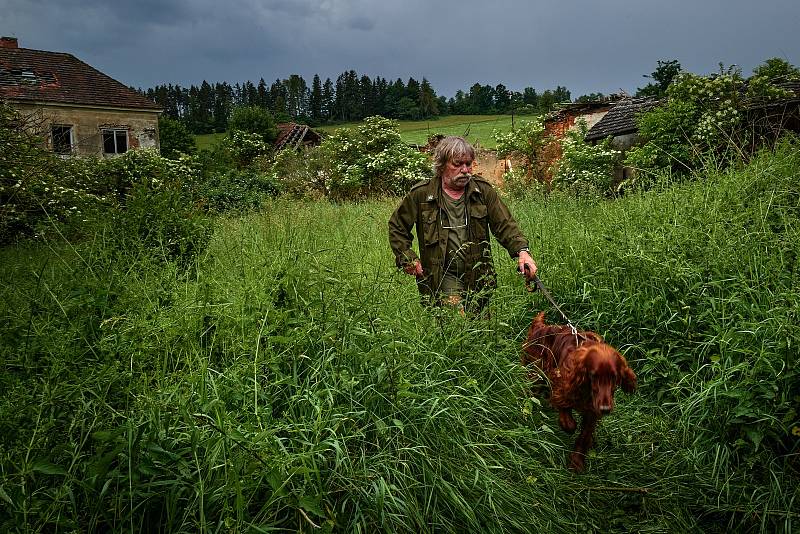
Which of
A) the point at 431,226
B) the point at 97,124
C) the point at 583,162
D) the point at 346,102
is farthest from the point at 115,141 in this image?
the point at 346,102

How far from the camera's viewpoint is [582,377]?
2.93 meters

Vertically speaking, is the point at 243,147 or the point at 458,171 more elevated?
the point at 458,171

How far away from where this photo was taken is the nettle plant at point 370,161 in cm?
2250

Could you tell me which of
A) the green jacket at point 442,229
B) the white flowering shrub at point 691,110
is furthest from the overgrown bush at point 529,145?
the green jacket at point 442,229

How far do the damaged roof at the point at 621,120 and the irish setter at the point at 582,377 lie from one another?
16854 millimetres

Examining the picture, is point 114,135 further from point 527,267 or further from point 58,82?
point 527,267

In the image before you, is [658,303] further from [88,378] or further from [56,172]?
[56,172]

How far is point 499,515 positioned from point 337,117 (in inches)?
3001

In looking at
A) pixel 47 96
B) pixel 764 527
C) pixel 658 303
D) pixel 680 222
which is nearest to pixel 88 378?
pixel 764 527

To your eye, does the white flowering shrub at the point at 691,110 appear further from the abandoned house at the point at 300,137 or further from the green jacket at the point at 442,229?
the abandoned house at the point at 300,137

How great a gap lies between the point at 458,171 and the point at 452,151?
0.17 meters

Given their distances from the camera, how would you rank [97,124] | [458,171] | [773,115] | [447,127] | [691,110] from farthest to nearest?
1. [447,127]
2. [97,124]
3. [691,110]
4. [773,115]
5. [458,171]

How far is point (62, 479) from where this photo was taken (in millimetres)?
2379

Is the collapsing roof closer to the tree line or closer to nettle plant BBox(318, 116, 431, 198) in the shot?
nettle plant BBox(318, 116, 431, 198)
